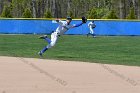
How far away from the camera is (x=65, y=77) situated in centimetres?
1290

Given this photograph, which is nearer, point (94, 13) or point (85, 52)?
A: point (85, 52)

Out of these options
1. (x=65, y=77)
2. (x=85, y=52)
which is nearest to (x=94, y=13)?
(x=85, y=52)

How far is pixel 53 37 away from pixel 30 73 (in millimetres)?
7294

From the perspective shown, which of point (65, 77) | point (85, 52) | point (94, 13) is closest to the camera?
point (65, 77)

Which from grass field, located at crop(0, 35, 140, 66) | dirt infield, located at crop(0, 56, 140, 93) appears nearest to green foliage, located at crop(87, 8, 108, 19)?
grass field, located at crop(0, 35, 140, 66)

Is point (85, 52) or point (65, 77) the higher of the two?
point (65, 77)

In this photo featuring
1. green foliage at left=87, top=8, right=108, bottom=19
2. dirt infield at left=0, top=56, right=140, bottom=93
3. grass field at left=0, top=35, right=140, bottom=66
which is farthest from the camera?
green foliage at left=87, top=8, right=108, bottom=19

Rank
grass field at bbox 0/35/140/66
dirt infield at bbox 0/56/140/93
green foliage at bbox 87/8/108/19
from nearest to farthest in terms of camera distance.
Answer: dirt infield at bbox 0/56/140/93 < grass field at bbox 0/35/140/66 < green foliage at bbox 87/8/108/19

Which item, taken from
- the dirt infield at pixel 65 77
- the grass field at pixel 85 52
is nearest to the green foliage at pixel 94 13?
the grass field at pixel 85 52

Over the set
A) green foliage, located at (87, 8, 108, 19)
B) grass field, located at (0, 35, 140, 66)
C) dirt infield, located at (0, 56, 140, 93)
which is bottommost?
green foliage, located at (87, 8, 108, 19)

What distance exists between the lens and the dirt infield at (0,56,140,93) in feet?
35.3

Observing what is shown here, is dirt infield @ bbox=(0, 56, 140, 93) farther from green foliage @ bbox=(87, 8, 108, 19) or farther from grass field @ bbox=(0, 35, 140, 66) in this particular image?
green foliage @ bbox=(87, 8, 108, 19)

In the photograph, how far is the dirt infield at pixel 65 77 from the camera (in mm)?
10773

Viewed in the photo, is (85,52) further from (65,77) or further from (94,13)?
(94,13)
